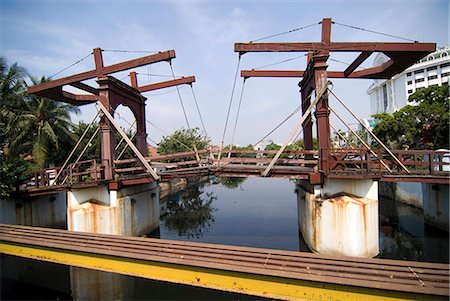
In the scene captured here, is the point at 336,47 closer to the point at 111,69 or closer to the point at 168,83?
the point at 168,83

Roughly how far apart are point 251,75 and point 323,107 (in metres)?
4.54

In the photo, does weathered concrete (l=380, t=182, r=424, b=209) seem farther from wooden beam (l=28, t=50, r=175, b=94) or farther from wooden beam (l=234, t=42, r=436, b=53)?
wooden beam (l=28, t=50, r=175, b=94)

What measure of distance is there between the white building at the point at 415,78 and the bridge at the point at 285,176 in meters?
61.3

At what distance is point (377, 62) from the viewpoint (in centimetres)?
7831

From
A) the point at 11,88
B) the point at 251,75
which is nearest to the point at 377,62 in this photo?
the point at 251,75

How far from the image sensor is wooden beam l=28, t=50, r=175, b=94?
11570mm

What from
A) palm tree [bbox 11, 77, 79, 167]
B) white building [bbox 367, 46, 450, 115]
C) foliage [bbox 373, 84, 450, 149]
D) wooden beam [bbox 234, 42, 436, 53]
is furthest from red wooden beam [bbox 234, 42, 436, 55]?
white building [bbox 367, 46, 450, 115]

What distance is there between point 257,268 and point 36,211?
13.8 m

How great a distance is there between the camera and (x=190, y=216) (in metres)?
19.5

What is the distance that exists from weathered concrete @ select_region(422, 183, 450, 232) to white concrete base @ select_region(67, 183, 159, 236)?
15.6 meters

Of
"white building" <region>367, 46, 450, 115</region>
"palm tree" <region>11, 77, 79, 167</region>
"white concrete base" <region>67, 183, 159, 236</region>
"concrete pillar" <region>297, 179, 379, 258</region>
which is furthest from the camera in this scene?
"white building" <region>367, 46, 450, 115</region>

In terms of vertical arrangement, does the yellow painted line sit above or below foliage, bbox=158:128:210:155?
below

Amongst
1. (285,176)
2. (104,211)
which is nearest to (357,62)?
(285,176)

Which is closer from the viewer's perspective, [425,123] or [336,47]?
[336,47]
